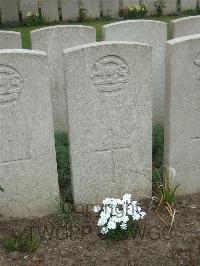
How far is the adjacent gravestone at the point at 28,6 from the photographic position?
11875 mm

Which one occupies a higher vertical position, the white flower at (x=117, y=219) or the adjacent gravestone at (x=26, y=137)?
the adjacent gravestone at (x=26, y=137)

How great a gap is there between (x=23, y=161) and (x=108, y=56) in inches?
47.0

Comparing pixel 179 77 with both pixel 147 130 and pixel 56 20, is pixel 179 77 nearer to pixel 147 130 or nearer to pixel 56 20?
pixel 147 130

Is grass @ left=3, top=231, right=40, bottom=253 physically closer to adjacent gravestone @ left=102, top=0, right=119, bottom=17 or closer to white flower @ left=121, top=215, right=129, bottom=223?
white flower @ left=121, top=215, right=129, bottom=223

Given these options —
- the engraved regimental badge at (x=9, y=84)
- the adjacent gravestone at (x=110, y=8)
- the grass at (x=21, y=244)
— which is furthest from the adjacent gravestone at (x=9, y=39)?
the adjacent gravestone at (x=110, y=8)

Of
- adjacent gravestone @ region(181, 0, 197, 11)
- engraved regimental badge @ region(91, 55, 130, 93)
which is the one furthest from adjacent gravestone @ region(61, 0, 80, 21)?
engraved regimental badge @ region(91, 55, 130, 93)

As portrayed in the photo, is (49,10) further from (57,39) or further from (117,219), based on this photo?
(117,219)

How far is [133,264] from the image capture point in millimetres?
3824

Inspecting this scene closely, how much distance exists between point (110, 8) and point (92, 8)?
509 mm

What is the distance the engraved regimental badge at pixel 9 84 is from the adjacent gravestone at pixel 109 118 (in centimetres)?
41

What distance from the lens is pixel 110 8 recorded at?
12117 mm

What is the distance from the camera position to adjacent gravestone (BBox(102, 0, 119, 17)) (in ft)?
39.6

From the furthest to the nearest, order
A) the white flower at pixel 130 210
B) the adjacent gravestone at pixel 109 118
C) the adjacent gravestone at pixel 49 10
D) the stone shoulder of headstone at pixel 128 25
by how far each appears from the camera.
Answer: the adjacent gravestone at pixel 49 10 < the stone shoulder of headstone at pixel 128 25 < the white flower at pixel 130 210 < the adjacent gravestone at pixel 109 118

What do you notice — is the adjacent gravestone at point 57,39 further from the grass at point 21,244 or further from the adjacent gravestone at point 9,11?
the adjacent gravestone at point 9,11
